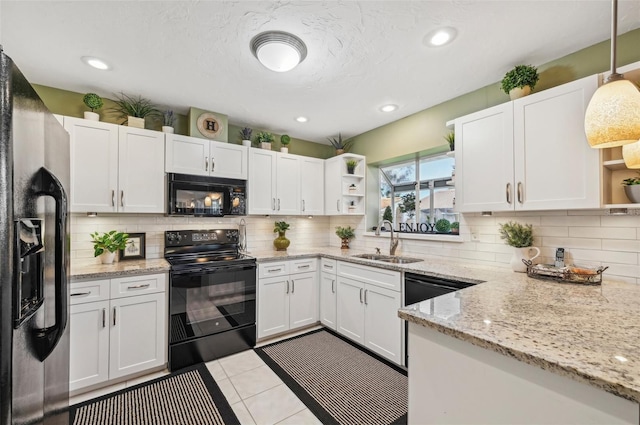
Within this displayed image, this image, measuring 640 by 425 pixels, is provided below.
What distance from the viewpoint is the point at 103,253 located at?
242 centimetres

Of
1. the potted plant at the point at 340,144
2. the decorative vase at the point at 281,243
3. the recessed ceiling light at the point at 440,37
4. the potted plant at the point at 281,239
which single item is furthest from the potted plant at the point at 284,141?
the recessed ceiling light at the point at 440,37

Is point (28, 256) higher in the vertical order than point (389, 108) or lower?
lower

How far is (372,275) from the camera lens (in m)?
2.66

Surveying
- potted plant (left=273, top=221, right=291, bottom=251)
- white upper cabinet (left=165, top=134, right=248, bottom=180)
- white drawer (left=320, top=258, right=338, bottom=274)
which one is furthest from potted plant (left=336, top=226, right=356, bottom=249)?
white upper cabinet (left=165, top=134, right=248, bottom=180)

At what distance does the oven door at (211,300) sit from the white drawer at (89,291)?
1.55ft

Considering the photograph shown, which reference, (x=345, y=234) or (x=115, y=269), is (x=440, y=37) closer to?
(x=345, y=234)

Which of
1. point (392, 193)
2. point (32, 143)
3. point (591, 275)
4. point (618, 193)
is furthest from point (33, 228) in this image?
point (392, 193)

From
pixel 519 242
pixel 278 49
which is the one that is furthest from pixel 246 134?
pixel 519 242

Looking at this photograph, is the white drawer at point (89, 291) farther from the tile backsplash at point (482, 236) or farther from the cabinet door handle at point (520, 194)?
the cabinet door handle at point (520, 194)

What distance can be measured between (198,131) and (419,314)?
2.86m

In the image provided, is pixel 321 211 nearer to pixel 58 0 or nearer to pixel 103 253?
pixel 103 253

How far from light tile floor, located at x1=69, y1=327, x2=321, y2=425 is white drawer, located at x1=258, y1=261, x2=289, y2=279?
80 centimetres

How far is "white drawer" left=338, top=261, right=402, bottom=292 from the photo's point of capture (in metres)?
2.45

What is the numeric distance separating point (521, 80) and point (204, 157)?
291 cm
